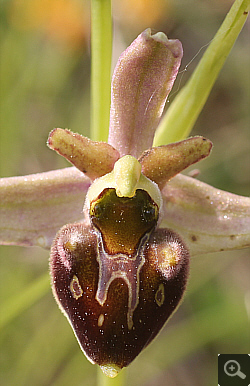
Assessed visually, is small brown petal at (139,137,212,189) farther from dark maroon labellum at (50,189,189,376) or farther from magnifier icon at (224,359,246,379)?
magnifier icon at (224,359,246,379)

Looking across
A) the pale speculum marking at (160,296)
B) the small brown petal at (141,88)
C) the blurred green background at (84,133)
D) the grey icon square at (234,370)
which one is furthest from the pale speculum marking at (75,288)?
the grey icon square at (234,370)

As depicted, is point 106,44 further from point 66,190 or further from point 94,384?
point 94,384

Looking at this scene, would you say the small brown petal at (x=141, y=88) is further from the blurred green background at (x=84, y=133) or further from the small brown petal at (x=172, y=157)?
the blurred green background at (x=84, y=133)

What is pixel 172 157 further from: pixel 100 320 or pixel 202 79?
pixel 100 320

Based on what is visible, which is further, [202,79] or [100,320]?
[202,79]

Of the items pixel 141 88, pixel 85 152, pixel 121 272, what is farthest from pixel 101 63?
pixel 121 272

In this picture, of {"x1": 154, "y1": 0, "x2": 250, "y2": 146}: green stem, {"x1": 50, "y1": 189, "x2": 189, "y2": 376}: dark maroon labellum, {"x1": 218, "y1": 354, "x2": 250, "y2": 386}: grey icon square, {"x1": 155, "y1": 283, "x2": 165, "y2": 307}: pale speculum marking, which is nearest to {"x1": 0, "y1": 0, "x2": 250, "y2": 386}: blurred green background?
{"x1": 218, "y1": 354, "x2": 250, "y2": 386}: grey icon square
